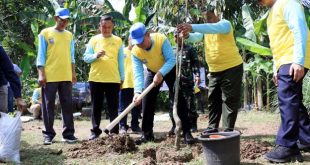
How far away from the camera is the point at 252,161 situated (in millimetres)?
4152

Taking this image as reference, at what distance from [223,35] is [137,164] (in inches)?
75.9

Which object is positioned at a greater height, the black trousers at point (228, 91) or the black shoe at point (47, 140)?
the black trousers at point (228, 91)

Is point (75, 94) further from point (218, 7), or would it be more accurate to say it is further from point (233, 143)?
point (233, 143)

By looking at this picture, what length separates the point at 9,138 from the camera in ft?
14.9

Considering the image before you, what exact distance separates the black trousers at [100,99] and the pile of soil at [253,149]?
2.18 m

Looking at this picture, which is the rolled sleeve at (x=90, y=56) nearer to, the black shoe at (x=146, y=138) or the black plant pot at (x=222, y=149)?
the black shoe at (x=146, y=138)

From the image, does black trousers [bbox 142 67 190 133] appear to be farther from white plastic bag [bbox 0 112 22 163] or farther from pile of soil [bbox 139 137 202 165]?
white plastic bag [bbox 0 112 22 163]

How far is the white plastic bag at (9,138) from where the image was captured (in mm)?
4504

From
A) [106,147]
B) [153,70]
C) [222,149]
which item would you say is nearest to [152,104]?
[153,70]

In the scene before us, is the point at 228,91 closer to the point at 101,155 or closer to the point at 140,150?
the point at 140,150

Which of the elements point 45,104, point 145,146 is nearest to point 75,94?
point 45,104

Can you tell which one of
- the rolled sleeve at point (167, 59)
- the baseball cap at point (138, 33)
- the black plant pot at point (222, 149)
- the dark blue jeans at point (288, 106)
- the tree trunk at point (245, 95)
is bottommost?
the tree trunk at point (245, 95)

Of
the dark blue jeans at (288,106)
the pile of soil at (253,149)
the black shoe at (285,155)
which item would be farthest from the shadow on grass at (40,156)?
the dark blue jeans at (288,106)

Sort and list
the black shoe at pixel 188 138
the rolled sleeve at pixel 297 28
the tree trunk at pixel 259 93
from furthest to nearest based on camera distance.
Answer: the tree trunk at pixel 259 93 < the black shoe at pixel 188 138 < the rolled sleeve at pixel 297 28
